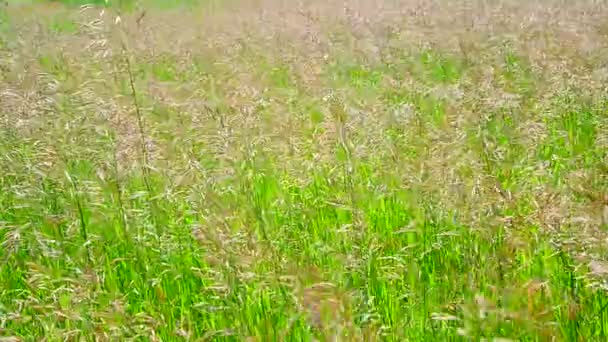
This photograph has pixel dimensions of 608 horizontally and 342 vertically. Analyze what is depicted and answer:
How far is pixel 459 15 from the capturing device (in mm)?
7000

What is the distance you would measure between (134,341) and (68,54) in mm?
5120

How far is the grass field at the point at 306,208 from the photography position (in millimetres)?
2291

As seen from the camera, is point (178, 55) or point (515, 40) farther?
point (178, 55)

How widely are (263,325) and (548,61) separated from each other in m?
3.17

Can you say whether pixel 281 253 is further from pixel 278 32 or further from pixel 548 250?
pixel 278 32

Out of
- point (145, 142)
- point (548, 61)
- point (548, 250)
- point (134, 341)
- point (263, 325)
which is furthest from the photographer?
point (548, 61)

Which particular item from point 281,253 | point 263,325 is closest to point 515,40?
point 281,253

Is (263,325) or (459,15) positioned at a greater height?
(459,15)

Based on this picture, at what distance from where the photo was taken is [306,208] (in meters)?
3.42

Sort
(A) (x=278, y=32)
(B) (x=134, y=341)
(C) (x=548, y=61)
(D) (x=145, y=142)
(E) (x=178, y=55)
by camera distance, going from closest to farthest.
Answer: (B) (x=134, y=341), (D) (x=145, y=142), (C) (x=548, y=61), (E) (x=178, y=55), (A) (x=278, y=32)

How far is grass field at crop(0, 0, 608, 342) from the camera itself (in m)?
2.29

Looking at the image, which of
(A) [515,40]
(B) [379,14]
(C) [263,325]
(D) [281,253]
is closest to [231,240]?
(C) [263,325]

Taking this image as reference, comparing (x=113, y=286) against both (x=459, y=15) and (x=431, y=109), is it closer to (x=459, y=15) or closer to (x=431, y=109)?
(x=431, y=109)

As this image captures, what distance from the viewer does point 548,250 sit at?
284cm
